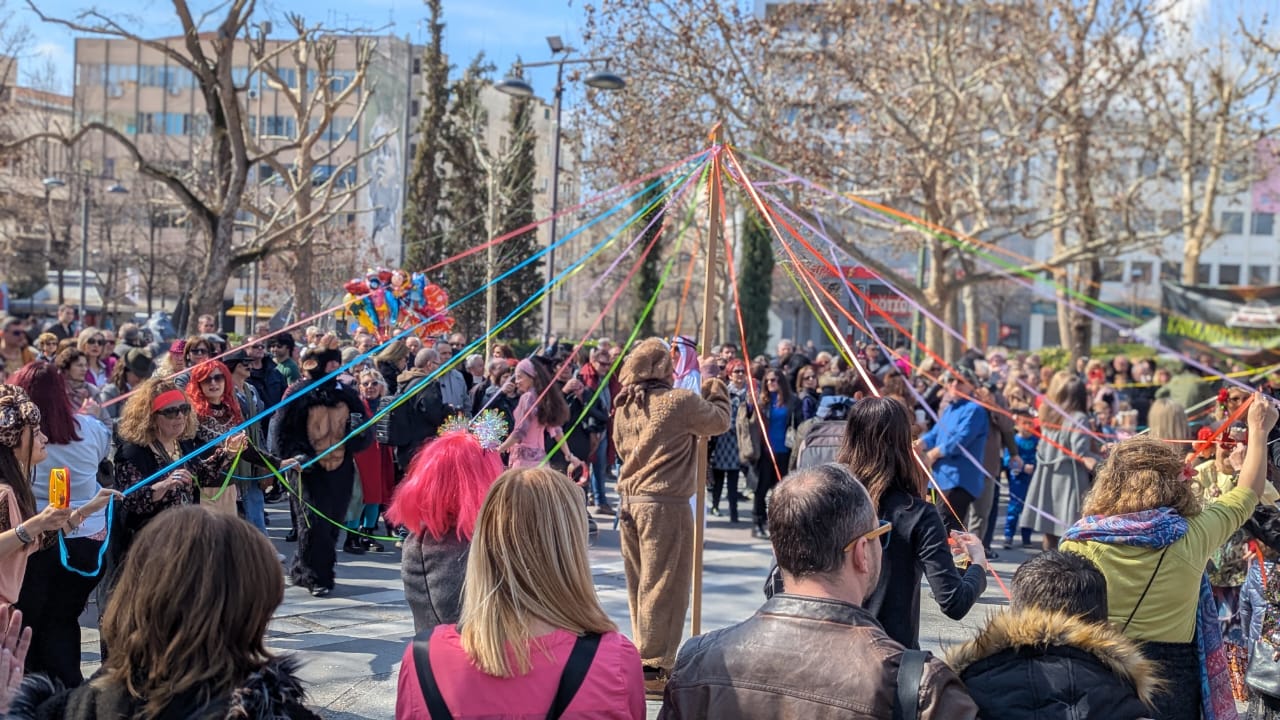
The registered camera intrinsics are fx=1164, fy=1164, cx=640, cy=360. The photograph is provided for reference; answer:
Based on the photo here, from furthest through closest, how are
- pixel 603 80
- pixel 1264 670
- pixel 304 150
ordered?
pixel 304 150, pixel 603 80, pixel 1264 670

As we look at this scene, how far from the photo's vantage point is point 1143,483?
12.8 feet

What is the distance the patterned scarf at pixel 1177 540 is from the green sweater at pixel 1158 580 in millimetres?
36

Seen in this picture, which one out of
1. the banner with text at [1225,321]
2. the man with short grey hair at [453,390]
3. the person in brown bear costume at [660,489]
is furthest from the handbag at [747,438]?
the banner with text at [1225,321]

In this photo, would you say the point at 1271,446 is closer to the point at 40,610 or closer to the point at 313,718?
the point at 313,718

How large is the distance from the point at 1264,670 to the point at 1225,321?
16912mm

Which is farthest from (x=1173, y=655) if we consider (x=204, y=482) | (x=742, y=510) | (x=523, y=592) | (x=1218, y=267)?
(x=1218, y=267)

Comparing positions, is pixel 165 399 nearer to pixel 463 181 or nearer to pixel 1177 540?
pixel 1177 540

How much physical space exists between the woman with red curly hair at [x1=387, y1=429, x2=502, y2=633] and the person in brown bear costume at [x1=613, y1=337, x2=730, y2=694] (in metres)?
2.04

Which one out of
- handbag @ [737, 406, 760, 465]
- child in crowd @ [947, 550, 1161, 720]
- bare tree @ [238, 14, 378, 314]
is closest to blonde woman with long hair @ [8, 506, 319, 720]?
child in crowd @ [947, 550, 1161, 720]

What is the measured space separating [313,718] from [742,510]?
37.9 ft

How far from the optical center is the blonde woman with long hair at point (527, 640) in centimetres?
271

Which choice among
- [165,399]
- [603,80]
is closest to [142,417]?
[165,399]

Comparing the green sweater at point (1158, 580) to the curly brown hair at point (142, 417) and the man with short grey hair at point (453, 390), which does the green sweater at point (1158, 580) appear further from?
the man with short grey hair at point (453, 390)

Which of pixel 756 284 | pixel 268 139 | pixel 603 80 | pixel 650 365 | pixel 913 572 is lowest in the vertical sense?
pixel 913 572
